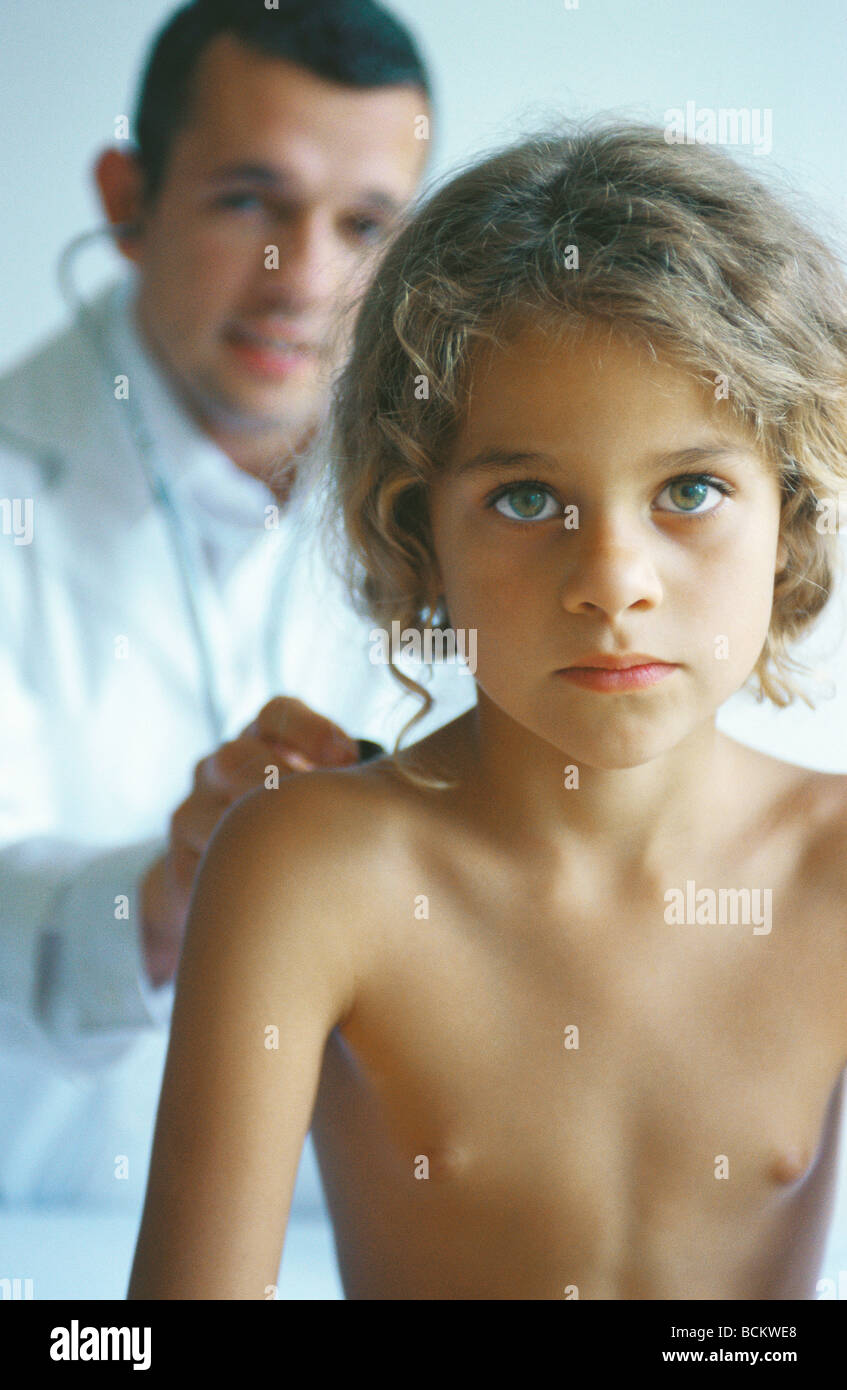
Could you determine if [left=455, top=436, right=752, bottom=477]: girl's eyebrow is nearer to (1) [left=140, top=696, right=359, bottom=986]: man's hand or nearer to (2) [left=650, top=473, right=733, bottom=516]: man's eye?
(2) [left=650, top=473, right=733, bottom=516]: man's eye

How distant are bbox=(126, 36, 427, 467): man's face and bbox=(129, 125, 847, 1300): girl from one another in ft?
1.63

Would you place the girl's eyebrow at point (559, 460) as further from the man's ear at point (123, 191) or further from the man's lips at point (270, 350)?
the man's ear at point (123, 191)

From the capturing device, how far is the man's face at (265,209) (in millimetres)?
1018

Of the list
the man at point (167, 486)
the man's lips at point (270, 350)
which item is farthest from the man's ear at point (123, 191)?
the man's lips at point (270, 350)

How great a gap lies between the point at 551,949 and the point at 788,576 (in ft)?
0.64

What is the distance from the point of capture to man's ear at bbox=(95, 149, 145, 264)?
3.61ft

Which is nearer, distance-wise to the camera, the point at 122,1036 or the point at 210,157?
the point at 122,1036

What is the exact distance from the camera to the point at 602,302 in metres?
0.47

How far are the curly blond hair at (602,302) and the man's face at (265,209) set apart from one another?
18.0 inches

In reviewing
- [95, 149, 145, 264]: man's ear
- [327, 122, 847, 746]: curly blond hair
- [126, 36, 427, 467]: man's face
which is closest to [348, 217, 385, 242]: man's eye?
[126, 36, 427, 467]: man's face

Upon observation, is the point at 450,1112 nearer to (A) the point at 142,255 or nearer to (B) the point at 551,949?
(B) the point at 551,949

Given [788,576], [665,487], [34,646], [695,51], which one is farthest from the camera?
[34,646]
